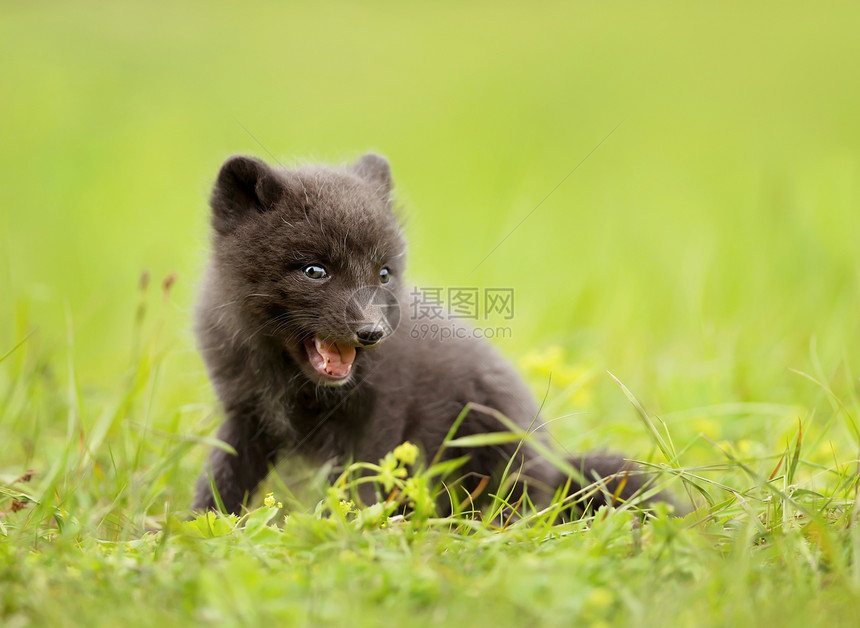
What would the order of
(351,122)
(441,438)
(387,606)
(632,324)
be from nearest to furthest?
(387,606)
(441,438)
(632,324)
(351,122)

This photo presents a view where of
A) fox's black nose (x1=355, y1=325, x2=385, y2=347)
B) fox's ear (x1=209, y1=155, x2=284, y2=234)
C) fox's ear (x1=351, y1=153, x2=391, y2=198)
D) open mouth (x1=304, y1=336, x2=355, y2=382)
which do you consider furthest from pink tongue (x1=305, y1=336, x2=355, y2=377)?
fox's ear (x1=351, y1=153, x2=391, y2=198)

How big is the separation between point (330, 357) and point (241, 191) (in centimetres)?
103

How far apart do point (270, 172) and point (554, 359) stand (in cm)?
240

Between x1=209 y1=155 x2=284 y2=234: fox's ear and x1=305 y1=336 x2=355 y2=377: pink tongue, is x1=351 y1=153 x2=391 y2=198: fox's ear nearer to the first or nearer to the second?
x1=209 y1=155 x2=284 y2=234: fox's ear

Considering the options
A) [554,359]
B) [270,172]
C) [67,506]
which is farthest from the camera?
[554,359]

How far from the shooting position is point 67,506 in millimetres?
3580

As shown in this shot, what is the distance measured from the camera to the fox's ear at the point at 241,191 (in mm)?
3906

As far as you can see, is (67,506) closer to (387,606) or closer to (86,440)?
(86,440)

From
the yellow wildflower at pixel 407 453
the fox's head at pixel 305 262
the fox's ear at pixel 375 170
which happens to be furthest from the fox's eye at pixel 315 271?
the yellow wildflower at pixel 407 453

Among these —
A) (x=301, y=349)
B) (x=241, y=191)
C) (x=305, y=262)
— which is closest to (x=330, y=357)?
(x=301, y=349)

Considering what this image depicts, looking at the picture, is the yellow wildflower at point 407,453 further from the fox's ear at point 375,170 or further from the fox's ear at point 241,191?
the fox's ear at point 375,170

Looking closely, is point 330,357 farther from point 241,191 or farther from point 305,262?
point 241,191

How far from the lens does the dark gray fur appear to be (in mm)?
3830

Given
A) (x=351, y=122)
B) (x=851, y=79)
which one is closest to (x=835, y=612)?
(x=351, y=122)
